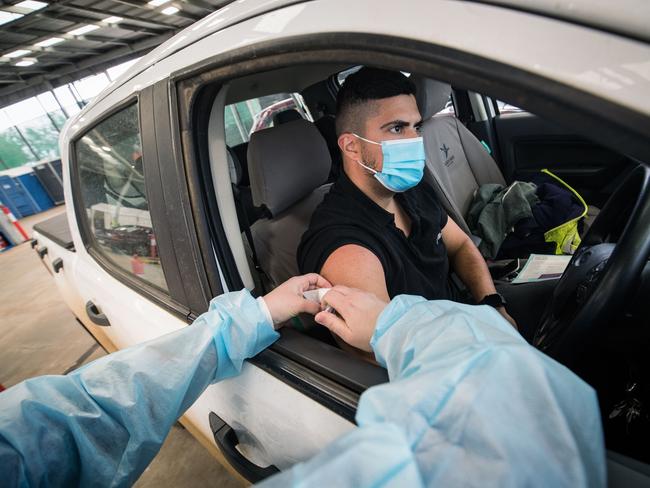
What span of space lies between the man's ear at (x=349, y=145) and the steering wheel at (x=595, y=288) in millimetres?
850

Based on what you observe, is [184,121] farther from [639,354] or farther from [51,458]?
[639,354]

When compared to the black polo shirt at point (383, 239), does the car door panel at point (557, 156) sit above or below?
below

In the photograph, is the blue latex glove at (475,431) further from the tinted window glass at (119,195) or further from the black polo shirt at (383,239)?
the tinted window glass at (119,195)

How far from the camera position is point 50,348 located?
122 inches

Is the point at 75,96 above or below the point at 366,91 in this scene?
above

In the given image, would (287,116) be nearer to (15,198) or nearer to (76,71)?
(15,198)

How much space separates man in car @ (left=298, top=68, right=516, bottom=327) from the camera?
1.05 m

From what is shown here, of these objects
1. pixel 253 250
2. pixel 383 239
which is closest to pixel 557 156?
pixel 383 239

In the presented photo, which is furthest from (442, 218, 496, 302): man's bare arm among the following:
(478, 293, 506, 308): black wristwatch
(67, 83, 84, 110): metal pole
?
(67, 83, 84, 110): metal pole

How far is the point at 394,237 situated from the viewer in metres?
1.20

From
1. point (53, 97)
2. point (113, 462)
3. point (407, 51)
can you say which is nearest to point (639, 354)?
point (407, 51)

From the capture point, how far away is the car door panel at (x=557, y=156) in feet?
7.50

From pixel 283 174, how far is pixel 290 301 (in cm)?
67

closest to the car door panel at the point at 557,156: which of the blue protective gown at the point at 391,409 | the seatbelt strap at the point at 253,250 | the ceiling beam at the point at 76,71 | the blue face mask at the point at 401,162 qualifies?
the blue face mask at the point at 401,162
